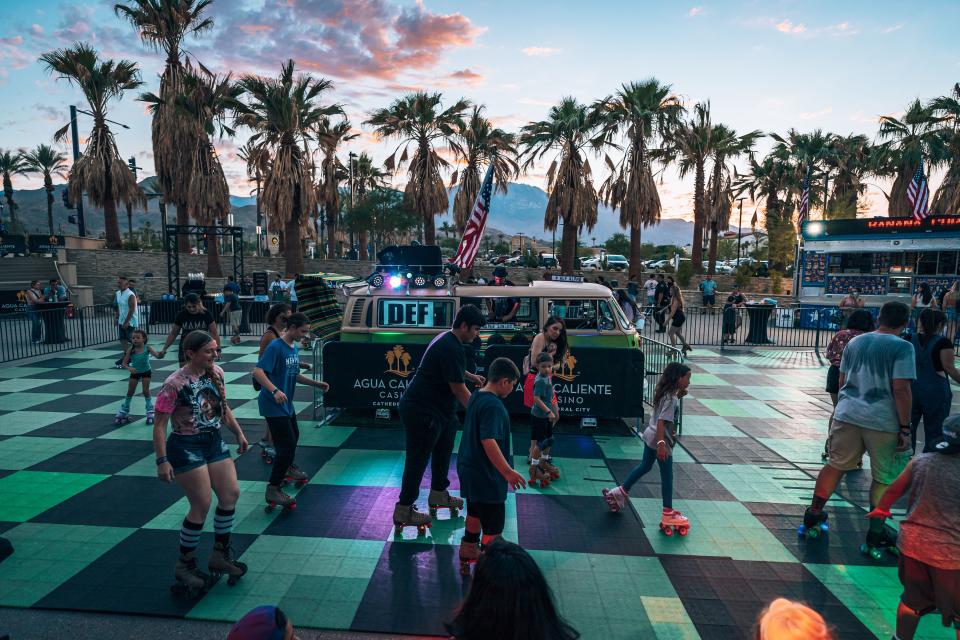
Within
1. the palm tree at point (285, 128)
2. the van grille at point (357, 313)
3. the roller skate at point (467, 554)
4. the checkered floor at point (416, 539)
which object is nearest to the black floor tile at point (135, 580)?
the checkered floor at point (416, 539)

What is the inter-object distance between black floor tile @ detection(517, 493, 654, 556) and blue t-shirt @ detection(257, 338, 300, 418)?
A: 2684 millimetres

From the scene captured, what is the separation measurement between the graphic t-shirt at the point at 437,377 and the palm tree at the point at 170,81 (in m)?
30.4

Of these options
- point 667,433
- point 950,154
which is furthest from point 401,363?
point 950,154

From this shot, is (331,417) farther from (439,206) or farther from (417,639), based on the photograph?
(439,206)

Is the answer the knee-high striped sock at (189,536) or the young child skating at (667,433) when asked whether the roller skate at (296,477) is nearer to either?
the knee-high striped sock at (189,536)

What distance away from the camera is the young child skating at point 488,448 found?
388cm

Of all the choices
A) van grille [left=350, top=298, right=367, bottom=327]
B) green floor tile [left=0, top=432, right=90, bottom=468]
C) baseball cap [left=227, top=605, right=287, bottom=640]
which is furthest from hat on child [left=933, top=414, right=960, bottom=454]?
green floor tile [left=0, top=432, right=90, bottom=468]

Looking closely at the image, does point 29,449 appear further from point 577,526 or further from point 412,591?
point 577,526

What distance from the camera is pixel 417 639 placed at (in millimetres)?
3695

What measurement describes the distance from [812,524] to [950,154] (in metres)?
35.5

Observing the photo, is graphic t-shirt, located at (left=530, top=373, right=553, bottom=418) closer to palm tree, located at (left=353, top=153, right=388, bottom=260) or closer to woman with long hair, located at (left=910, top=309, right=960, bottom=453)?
woman with long hair, located at (left=910, top=309, right=960, bottom=453)

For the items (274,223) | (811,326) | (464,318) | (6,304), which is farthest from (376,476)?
(6,304)

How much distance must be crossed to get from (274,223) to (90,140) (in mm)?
13569

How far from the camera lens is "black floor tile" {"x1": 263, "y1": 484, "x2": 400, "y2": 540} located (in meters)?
5.19
